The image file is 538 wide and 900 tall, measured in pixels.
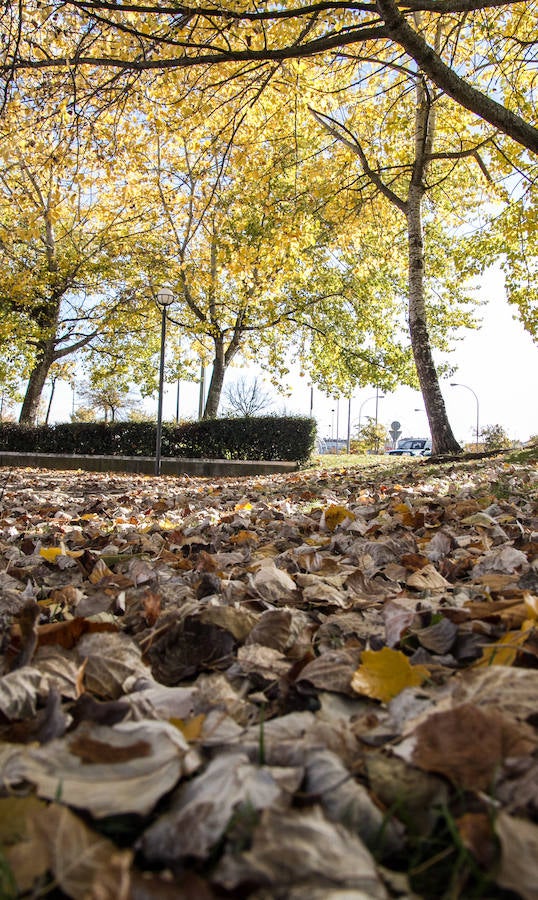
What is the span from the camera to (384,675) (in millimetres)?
1056

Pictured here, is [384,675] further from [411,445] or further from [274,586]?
[411,445]

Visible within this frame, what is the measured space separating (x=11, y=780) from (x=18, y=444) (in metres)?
17.7

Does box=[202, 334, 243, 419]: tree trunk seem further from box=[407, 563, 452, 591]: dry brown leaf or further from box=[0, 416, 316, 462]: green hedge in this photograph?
box=[407, 563, 452, 591]: dry brown leaf

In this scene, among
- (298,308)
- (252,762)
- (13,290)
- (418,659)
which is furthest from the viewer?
(298,308)

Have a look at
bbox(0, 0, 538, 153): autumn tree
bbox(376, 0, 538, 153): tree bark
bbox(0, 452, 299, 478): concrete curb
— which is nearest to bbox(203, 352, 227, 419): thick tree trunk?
bbox(0, 452, 299, 478): concrete curb

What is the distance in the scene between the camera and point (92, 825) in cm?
68

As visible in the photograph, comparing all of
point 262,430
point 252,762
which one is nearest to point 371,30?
point 252,762

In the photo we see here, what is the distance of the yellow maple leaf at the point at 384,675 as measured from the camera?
103cm

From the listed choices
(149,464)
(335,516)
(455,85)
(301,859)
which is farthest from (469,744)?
(149,464)

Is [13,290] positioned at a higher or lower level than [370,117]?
lower

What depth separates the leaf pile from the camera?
62 centimetres

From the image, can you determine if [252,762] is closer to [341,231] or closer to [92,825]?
[92,825]

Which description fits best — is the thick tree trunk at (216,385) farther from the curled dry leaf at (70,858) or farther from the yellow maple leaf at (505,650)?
the curled dry leaf at (70,858)

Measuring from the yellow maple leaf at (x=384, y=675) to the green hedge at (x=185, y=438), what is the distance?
39.7ft
